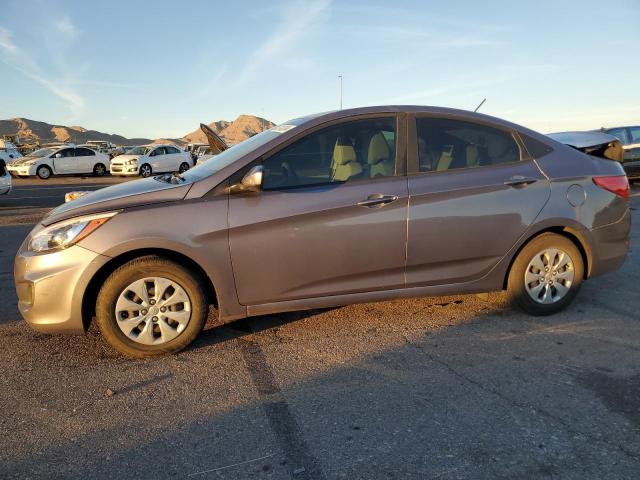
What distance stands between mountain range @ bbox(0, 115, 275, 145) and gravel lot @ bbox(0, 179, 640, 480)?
99.6 metres

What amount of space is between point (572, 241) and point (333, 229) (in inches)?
84.3

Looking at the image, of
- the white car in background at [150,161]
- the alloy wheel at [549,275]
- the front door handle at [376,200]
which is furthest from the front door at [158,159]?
the alloy wheel at [549,275]

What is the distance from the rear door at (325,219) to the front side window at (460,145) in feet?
0.69

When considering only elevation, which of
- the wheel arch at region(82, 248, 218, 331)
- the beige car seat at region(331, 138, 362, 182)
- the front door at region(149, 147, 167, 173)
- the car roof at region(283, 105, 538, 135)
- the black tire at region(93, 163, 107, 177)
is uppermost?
the front door at region(149, 147, 167, 173)

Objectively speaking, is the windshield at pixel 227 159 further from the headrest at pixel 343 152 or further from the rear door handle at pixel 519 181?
the rear door handle at pixel 519 181

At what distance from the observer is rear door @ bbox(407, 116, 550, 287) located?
3697 mm

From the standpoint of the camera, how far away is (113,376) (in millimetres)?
3184

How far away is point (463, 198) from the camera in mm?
3754

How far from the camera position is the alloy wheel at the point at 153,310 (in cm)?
331

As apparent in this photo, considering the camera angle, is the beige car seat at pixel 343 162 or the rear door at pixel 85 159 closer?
the beige car seat at pixel 343 162

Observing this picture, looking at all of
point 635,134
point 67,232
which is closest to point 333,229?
point 67,232

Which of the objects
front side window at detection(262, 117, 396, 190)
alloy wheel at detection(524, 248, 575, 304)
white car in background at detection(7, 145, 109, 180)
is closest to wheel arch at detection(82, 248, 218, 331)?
front side window at detection(262, 117, 396, 190)

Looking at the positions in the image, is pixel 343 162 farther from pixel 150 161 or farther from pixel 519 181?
Answer: pixel 150 161

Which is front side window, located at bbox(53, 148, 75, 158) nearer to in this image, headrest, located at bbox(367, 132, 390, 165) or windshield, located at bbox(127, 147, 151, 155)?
windshield, located at bbox(127, 147, 151, 155)
